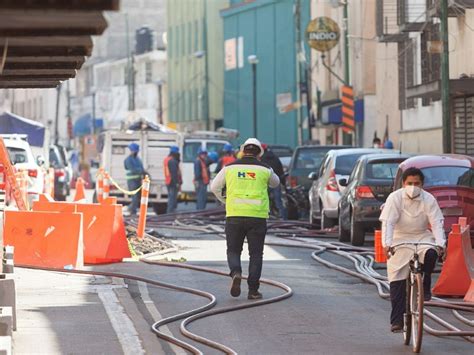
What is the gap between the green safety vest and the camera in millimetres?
16906

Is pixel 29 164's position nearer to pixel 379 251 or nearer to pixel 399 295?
pixel 379 251

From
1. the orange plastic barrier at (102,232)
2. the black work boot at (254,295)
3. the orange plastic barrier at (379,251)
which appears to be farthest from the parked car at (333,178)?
the orange plastic barrier at (379,251)

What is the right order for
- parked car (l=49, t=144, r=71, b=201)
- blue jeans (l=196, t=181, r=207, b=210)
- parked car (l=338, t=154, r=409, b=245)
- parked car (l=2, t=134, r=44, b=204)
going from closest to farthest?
parked car (l=338, t=154, r=409, b=245) < parked car (l=2, t=134, r=44, b=204) < blue jeans (l=196, t=181, r=207, b=210) < parked car (l=49, t=144, r=71, b=201)

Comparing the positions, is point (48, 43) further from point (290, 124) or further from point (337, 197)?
point (290, 124)

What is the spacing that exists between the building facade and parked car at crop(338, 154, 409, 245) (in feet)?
125

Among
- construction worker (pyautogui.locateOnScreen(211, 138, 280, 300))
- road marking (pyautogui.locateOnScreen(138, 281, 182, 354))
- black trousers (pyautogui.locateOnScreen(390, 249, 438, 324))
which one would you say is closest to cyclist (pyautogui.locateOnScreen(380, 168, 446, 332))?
black trousers (pyautogui.locateOnScreen(390, 249, 438, 324))

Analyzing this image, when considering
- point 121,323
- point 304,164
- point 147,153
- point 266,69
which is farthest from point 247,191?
point 266,69

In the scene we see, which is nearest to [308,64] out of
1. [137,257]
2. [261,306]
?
[137,257]

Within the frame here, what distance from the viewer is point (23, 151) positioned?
3616 cm

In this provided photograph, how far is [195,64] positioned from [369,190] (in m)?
61.5

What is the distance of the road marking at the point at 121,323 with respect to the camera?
12.7 meters

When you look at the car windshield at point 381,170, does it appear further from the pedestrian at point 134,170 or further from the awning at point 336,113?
the awning at point 336,113

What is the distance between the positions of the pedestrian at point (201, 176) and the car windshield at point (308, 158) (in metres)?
3.90

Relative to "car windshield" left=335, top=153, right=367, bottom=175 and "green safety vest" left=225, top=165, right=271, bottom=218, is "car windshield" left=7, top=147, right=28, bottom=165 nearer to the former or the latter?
"car windshield" left=335, top=153, right=367, bottom=175
